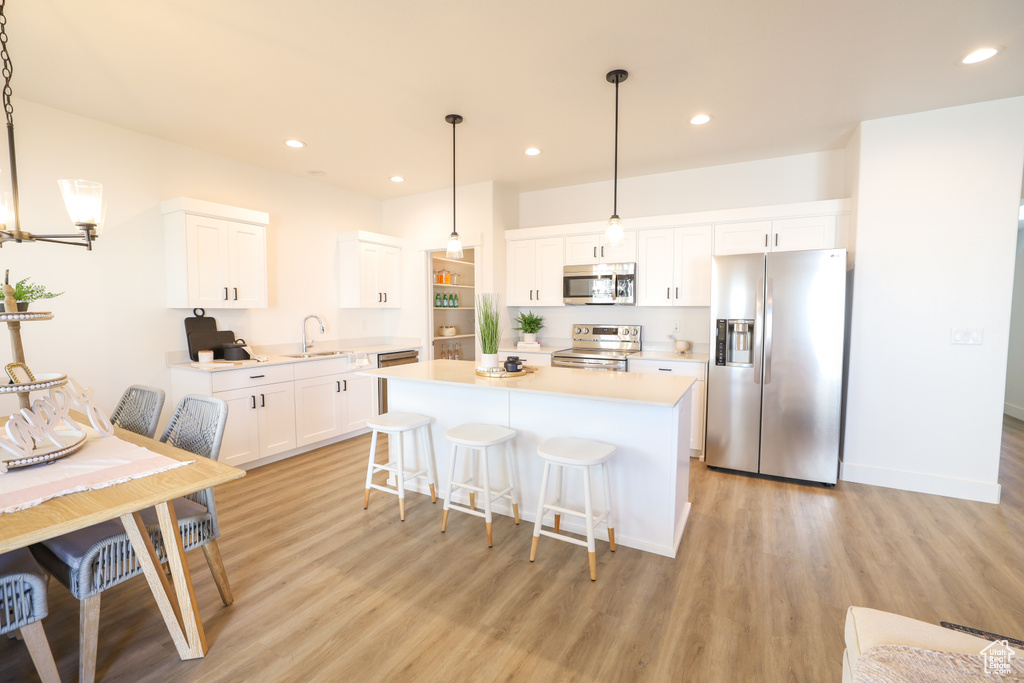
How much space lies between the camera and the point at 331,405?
4.54 m

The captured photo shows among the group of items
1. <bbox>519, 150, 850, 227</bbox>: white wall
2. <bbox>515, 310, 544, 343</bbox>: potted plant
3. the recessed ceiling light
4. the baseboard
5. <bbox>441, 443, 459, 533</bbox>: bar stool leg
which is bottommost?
the baseboard

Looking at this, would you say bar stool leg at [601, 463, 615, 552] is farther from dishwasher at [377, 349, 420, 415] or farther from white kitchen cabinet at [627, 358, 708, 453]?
dishwasher at [377, 349, 420, 415]

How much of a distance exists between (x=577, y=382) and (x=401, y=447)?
3.98 feet

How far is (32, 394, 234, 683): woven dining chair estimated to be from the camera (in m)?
1.63

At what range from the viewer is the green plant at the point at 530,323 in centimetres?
530

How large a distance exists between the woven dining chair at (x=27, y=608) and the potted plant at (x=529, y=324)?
14.1 ft

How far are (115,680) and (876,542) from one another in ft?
12.3

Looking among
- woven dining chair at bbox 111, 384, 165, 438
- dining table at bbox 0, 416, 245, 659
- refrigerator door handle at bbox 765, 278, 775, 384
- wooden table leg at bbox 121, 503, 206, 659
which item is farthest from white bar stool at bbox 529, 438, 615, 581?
woven dining chair at bbox 111, 384, 165, 438

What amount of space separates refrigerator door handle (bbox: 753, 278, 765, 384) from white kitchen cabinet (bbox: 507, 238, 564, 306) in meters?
1.97

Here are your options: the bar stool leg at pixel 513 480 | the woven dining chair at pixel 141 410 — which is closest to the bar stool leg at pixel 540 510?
the bar stool leg at pixel 513 480

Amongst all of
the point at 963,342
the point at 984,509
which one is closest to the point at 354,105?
the point at 963,342

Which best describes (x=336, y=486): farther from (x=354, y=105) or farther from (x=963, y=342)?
(x=963, y=342)

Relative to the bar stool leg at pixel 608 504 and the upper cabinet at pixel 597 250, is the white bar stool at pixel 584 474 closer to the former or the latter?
the bar stool leg at pixel 608 504

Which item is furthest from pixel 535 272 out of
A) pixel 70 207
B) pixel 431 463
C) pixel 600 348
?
pixel 70 207
